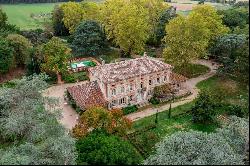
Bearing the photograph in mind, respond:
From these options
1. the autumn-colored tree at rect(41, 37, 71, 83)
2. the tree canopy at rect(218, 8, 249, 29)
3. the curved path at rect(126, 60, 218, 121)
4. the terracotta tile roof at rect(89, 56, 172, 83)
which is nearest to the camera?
the terracotta tile roof at rect(89, 56, 172, 83)

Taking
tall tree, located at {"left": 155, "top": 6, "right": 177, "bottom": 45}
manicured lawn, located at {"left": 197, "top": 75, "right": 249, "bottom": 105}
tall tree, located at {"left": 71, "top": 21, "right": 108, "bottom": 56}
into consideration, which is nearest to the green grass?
tall tree, located at {"left": 71, "top": 21, "right": 108, "bottom": 56}

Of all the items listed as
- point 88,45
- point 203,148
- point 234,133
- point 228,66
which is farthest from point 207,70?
point 203,148

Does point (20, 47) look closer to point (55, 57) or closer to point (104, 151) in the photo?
point (55, 57)

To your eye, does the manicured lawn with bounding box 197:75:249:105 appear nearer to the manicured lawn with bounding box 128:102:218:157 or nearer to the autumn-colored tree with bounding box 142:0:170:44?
the manicured lawn with bounding box 128:102:218:157

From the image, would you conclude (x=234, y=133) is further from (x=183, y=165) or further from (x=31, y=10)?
(x=31, y=10)

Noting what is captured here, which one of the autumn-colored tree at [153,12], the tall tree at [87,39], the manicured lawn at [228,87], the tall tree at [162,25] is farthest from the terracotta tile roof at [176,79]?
the autumn-colored tree at [153,12]

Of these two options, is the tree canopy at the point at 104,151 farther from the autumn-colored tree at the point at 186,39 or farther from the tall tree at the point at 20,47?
the tall tree at the point at 20,47
